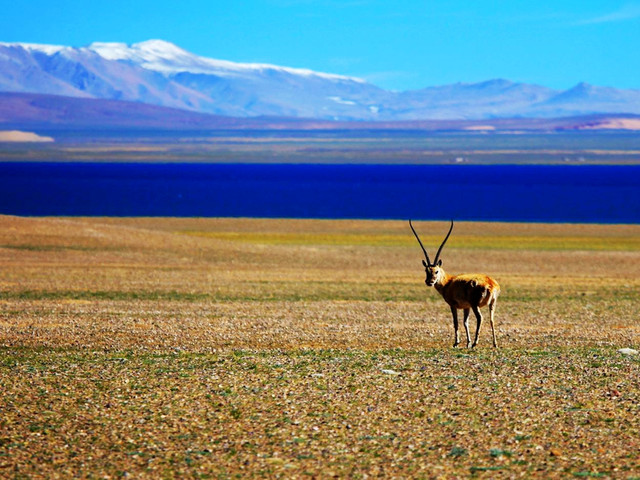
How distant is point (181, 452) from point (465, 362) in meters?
6.69

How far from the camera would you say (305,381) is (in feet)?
47.0

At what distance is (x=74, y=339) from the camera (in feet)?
63.4

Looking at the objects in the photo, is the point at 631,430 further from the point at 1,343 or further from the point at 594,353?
the point at 1,343

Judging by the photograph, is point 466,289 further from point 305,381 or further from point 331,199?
point 331,199

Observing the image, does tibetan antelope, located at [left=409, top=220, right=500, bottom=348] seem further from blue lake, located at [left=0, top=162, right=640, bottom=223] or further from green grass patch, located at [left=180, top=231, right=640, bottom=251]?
blue lake, located at [left=0, top=162, right=640, bottom=223]

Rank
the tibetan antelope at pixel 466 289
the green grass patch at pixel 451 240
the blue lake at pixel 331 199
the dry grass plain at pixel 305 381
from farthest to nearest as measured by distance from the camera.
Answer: the blue lake at pixel 331 199 → the green grass patch at pixel 451 240 → the tibetan antelope at pixel 466 289 → the dry grass plain at pixel 305 381

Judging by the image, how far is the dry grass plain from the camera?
10.6 metres

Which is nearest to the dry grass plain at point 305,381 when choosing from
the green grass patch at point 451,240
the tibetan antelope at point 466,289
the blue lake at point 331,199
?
the tibetan antelope at point 466,289

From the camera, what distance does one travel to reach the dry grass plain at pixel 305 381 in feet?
34.9

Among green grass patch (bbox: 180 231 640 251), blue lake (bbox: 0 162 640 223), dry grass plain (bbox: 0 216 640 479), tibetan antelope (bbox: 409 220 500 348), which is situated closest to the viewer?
dry grass plain (bbox: 0 216 640 479)

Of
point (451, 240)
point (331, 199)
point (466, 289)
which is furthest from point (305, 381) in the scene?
point (331, 199)

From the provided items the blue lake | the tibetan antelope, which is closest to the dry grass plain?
the tibetan antelope

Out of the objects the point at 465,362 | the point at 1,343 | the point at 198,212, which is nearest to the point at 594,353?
the point at 465,362

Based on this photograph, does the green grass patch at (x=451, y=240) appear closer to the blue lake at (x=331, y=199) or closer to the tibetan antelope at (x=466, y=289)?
the blue lake at (x=331, y=199)
